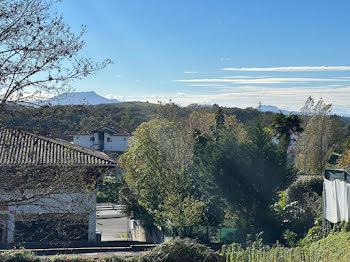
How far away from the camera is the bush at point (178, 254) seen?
35.8ft

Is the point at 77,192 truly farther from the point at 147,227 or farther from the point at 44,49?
the point at 147,227

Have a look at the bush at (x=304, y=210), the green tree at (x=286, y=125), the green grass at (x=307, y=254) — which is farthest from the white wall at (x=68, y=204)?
the green tree at (x=286, y=125)

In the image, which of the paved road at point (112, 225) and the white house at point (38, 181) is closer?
the white house at point (38, 181)

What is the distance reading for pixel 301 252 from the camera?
9.40 m

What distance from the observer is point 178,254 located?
431 inches

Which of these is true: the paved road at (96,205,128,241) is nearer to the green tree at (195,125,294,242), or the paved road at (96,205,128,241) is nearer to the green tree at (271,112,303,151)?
the green tree at (195,125,294,242)

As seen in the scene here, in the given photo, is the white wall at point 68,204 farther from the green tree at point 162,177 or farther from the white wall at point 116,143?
the white wall at point 116,143

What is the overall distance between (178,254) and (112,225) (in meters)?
18.4

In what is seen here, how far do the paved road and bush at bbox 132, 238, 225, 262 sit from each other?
37.1ft

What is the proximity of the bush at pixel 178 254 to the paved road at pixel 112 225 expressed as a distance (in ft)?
37.1

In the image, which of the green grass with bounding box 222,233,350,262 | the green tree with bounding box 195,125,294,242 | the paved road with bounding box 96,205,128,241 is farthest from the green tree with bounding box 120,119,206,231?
the green grass with bounding box 222,233,350,262

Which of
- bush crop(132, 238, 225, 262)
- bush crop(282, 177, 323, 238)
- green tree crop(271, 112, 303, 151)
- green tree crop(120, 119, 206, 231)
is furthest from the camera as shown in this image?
green tree crop(271, 112, 303, 151)

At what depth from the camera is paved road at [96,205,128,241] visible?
24.9 m

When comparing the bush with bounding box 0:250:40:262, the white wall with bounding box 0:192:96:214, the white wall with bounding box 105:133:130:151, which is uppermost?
the white wall with bounding box 105:133:130:151
